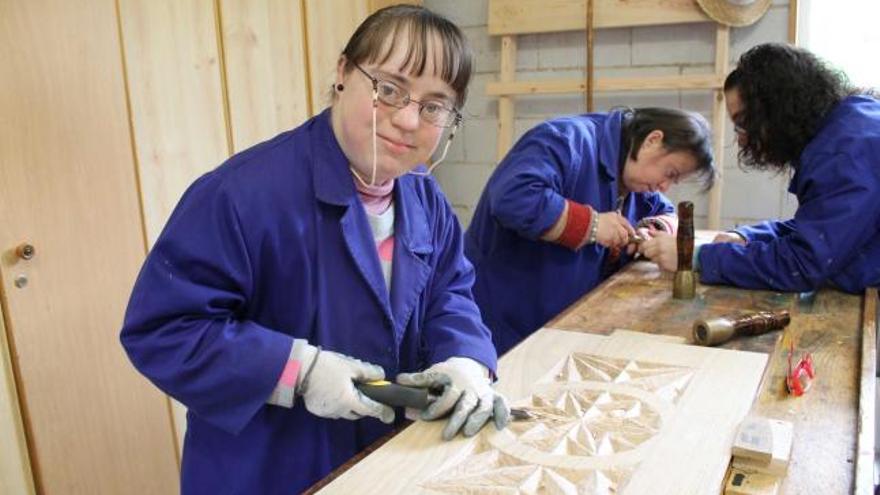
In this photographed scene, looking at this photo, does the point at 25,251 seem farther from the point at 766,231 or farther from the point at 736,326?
the point at 766,231

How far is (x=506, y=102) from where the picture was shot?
138 inches

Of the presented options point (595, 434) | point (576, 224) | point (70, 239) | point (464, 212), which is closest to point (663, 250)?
point (576, 224)

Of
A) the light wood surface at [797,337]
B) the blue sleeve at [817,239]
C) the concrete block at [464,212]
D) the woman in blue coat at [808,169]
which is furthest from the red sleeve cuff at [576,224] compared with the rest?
the concrete block at [464,212]

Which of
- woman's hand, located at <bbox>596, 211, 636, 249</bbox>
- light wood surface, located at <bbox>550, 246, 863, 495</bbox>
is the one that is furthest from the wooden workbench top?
woman's hand, located at <bbox>596, 211, 636, 249</bbox>

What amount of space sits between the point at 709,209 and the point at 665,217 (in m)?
0.93

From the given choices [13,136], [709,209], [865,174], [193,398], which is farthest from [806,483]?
[709,209]

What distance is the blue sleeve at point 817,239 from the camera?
1762mm

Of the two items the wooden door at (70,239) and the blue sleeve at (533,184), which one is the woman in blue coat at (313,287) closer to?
the blue sleeve at (533,184)

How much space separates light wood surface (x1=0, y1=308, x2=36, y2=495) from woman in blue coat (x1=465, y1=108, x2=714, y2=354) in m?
1.29

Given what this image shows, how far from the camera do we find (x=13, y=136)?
1.72m

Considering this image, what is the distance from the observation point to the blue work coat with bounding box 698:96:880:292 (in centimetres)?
177

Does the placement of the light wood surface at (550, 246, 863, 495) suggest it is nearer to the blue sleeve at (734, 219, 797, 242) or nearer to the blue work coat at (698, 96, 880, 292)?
the blue work coat at (698, 96, 880, 292)

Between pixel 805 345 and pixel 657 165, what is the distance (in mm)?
787

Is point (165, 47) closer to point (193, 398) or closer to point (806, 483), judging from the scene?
point (193, 398)
